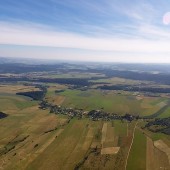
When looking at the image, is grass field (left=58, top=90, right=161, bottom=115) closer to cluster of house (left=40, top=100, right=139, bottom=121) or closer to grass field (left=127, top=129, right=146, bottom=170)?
cluster of house (left=40, top=100, right=139, bottom=121)

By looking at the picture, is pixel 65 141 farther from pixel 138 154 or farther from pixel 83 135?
pixel 138 154

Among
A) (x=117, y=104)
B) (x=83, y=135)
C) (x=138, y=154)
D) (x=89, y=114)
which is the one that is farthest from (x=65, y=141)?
(x=117, y=104)

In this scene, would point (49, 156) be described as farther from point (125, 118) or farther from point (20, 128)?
point (125, 118)

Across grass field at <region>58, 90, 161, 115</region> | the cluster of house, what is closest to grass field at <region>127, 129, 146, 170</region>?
the cluster of house

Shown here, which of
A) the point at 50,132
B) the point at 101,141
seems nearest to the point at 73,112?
the point at 50,132

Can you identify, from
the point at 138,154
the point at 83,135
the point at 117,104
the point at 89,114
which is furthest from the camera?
the point at 117,104

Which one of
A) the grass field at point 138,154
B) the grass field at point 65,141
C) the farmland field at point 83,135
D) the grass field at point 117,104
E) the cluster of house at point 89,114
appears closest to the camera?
the grass field at point 138,154

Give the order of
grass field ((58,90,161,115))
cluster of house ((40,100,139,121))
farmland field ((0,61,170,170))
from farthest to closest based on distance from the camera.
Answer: grass field ((58,90,161,115)) → cluster of house ((40,100,139,121)) → farmland field ((0,61,170,170))

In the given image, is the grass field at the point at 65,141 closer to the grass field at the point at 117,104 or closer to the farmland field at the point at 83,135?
the farmland field at the point at 83,135

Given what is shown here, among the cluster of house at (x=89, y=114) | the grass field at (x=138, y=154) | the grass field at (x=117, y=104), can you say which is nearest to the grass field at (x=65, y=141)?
the grass field at (x=138, y=154)

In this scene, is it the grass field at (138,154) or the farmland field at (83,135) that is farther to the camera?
the farmland field at (83,135)

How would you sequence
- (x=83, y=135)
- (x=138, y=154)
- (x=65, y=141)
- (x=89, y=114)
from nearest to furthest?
(x=138, y=154) → (x=65, y=141) → (x=83, y=135) → (x=89, y=114)
